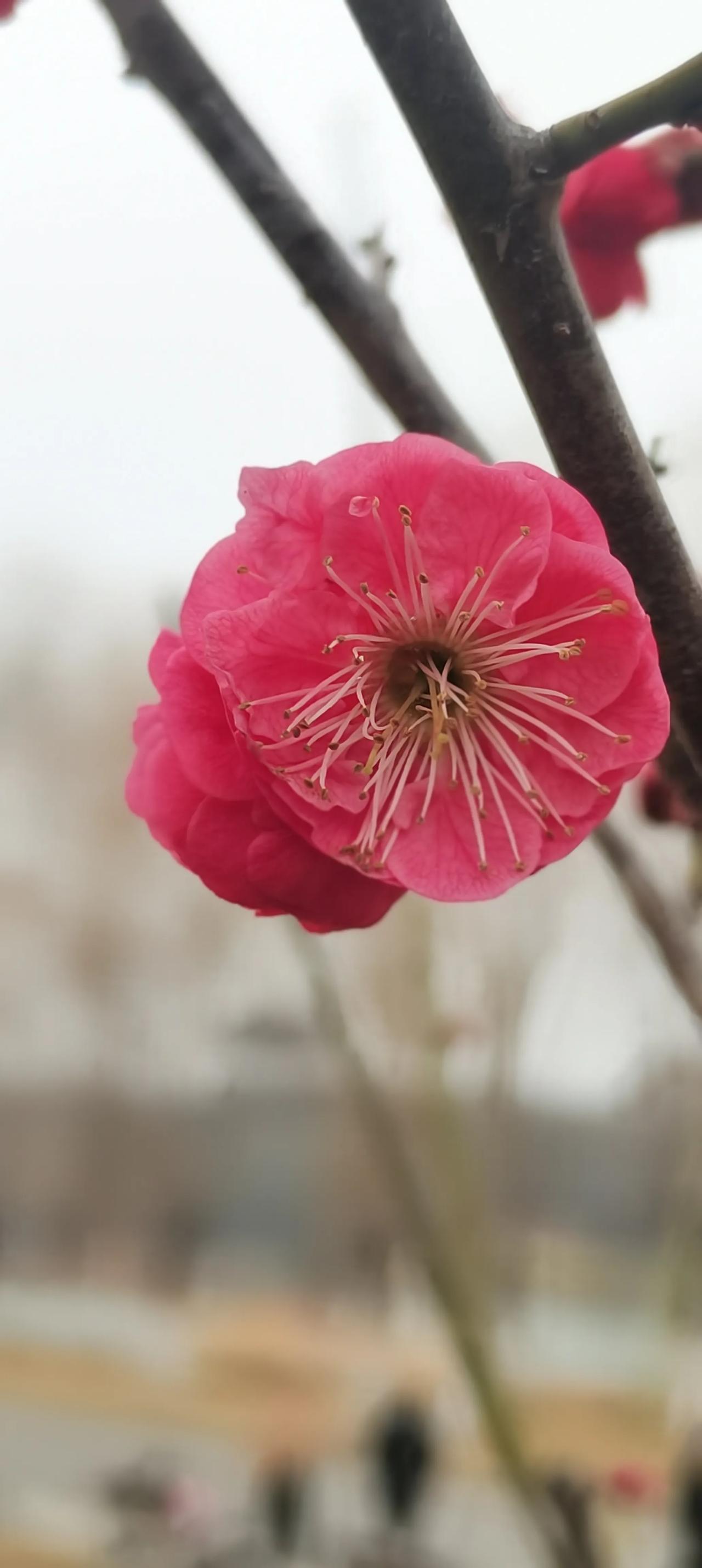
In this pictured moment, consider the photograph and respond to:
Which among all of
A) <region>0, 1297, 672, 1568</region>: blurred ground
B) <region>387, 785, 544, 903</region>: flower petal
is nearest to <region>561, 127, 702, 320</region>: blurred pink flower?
<region>387, 785, 544, 903</region>: flower petal

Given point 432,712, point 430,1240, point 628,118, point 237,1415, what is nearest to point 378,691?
point 432,712

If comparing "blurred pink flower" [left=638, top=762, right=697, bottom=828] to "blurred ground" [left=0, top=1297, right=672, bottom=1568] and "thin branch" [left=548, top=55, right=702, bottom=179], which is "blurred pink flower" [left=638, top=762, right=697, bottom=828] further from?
"blurred ground" [left=0, top=1297, right=672, bottom=1568]

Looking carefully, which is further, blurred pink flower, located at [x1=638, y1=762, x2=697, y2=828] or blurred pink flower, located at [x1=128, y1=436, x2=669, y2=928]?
blurred pink flower, located at [x1=638, y1=762, x2=697, y2=828]

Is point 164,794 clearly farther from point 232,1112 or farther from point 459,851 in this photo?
point 232,1112

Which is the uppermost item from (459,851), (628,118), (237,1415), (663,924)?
(628,118)

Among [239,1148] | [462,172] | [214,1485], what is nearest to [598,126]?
[462,172]

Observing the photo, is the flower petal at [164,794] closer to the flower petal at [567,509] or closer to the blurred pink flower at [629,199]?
the flower petal at [567,509]

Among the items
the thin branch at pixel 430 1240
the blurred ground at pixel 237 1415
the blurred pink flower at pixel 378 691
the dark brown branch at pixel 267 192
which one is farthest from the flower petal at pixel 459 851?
the blurred ground at pixel 237 1415
